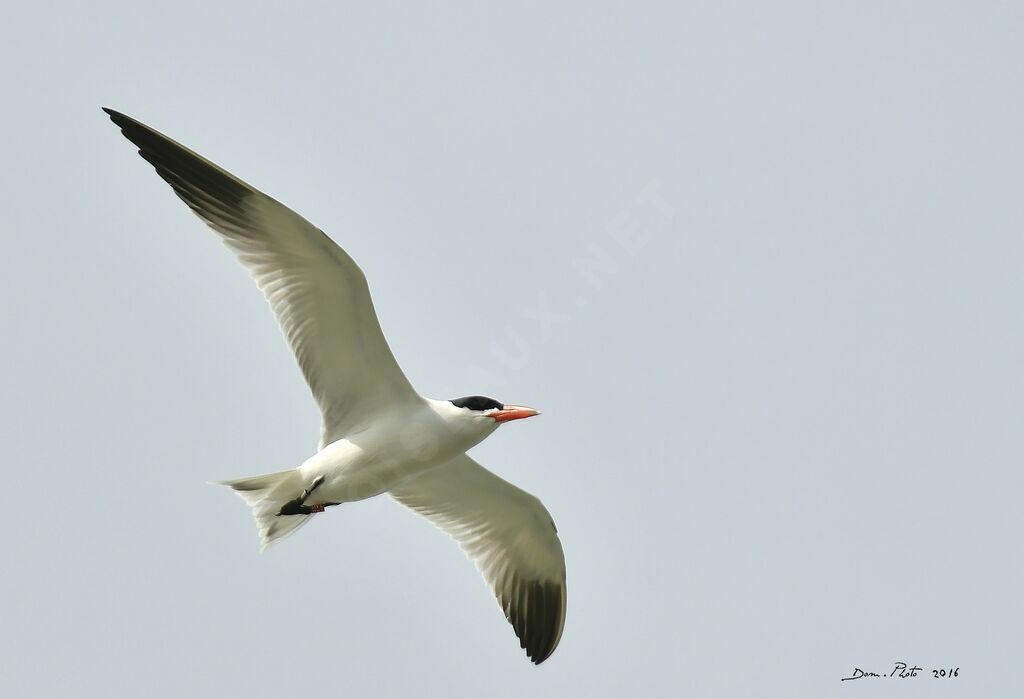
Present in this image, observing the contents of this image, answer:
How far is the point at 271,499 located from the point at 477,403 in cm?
179

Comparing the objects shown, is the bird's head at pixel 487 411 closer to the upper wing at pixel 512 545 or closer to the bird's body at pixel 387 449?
the bird's body at pixel 387 449

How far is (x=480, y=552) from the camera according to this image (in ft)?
41.0

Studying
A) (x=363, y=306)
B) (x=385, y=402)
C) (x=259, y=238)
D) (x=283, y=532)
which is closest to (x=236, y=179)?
(x=259, y=238)

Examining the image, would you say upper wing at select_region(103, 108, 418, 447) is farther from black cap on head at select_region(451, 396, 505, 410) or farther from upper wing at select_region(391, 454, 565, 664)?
upper wing at select_region(391, 454, 565, 664)

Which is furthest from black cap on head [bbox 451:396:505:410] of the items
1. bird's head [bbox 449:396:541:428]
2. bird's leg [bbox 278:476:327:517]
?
bird's leg [bbox 278:476:327:517]

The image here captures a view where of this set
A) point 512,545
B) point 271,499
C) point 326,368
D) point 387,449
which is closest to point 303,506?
point 271,499

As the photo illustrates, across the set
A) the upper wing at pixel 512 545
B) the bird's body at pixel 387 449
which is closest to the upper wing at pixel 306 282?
the bird's body at pixel 387 449

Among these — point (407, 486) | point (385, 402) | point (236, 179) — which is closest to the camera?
point (236, 179)

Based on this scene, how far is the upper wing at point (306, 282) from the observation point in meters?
10.2

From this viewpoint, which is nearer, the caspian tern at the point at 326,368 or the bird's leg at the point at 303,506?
the caspian tern at the point at 326,368

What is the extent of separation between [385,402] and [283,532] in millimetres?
1349

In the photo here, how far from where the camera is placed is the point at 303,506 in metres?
10.9

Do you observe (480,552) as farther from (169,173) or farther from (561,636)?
(169,173)

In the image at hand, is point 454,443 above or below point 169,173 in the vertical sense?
below
